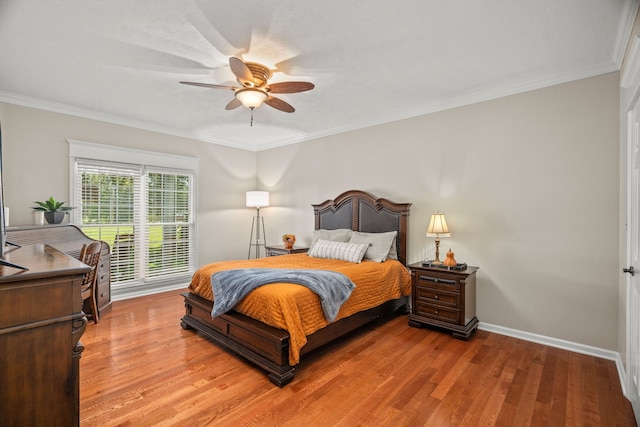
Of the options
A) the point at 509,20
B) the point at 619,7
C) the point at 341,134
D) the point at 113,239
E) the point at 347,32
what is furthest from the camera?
the point at 341,134

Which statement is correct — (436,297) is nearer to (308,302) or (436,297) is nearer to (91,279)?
(308,302)

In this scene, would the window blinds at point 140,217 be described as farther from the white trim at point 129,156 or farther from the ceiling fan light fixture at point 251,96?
the ceiling fan light fixture at point 251,96

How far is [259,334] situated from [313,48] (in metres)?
2.38

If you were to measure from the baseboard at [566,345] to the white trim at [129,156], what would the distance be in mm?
4851

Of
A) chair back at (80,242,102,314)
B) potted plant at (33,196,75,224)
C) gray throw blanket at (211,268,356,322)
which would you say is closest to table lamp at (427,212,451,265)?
gray throw blanket at (211,268,356,322)

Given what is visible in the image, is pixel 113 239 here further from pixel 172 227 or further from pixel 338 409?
pixel 338 409

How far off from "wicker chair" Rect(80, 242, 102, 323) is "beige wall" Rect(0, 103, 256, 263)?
1.19 metres

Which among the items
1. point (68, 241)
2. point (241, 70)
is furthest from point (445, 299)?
point (68, 241)

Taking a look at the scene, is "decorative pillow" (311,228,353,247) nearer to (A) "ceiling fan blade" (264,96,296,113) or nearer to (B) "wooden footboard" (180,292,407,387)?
(B) "wooden footboard" (180,292,407,387)

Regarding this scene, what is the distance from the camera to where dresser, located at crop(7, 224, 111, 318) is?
323 centimetres

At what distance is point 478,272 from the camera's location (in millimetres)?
3549

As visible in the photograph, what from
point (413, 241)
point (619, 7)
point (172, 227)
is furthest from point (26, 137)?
point (619, 7)

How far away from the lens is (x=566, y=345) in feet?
9.81

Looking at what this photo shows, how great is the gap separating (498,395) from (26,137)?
18.1 feet
